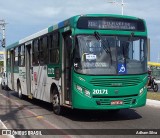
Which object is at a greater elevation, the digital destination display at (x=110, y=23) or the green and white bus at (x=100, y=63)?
the digital destination display at (x=110, y=23)

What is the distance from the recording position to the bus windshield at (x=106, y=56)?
11.3 meters

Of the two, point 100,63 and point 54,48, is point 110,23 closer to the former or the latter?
point 100,63

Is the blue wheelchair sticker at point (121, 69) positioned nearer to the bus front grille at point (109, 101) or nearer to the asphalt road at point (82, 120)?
the bus front grille at point (109, 101)

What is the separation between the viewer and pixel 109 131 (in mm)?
9914

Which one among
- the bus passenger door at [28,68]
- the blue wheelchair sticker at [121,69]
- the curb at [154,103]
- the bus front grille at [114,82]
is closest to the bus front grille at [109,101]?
the bus front grille at [114,82]

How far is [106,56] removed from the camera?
1141 cm

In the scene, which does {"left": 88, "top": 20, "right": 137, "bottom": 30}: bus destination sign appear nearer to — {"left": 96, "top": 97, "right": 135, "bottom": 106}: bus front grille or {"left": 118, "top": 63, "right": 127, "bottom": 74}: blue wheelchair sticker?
{"left": 118, "top": 63, "right": 127, "bottom": 74}: blue wheelchair sticker

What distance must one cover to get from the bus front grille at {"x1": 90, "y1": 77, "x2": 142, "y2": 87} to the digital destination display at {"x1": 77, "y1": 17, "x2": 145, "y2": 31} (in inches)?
63.0

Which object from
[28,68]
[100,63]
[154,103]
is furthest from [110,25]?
[28,68]

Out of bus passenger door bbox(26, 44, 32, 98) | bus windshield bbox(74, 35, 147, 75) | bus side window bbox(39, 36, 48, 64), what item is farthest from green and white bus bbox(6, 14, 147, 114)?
bus passenger door bbox(26, 44, 32, 98)

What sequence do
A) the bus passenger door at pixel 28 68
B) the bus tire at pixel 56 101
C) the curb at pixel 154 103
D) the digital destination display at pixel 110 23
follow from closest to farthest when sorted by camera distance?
the digital destination display at pixel 110 23 → the bus tire at pixel 56 101 → the curb at pixel 154 103 → the bus passenger door at pixel 28 68

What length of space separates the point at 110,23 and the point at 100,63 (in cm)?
140

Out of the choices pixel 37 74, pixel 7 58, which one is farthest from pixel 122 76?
pixel 7 58

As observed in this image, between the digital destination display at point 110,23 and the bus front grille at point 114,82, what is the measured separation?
1.60m
